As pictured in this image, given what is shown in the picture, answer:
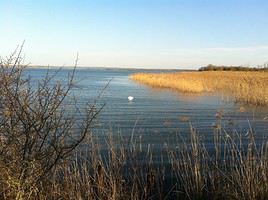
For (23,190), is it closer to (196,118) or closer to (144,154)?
(144,154)

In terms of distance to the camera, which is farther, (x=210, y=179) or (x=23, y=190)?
(x=210, y=179)

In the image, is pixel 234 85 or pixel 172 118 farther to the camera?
pixel 234 85

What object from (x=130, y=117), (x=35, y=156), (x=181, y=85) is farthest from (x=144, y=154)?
(x=181, y=85)

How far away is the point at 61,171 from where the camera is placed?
695 cm

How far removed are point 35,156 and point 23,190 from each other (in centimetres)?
43

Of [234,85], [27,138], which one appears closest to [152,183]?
[27,138]

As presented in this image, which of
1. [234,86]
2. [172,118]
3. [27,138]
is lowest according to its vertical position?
[172,118]

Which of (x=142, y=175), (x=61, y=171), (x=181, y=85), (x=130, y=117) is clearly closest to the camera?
(x=61, y=171)

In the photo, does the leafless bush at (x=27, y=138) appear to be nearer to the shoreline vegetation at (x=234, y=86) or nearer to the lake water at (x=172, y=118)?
the lake water at (x=172, y=118)

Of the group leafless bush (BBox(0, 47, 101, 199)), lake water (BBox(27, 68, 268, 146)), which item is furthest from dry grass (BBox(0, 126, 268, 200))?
lake water (BBox(27, 68, 268, 146))

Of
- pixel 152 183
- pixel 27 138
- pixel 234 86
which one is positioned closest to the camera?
pixel 27 138

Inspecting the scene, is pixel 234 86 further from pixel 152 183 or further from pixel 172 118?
pixel 152 183

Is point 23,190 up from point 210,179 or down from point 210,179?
up

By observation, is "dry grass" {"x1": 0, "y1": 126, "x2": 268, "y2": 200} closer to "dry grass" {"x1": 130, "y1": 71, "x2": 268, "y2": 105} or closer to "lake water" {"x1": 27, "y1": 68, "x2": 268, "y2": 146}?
"lake water" {"x1": 27, "y1": 68, "x2": 268, "y2": 146}
